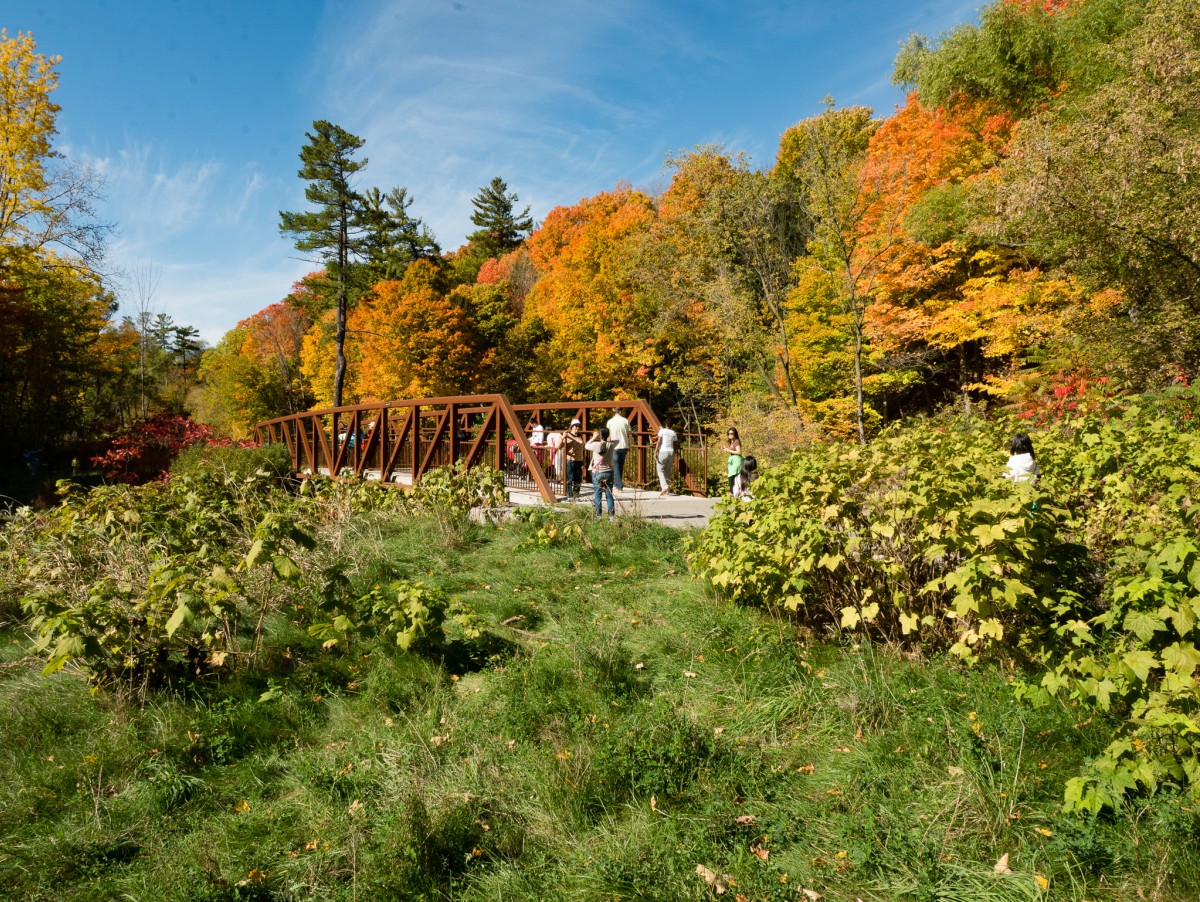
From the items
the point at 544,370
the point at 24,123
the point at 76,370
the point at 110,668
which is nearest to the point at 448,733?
the point at 110,668

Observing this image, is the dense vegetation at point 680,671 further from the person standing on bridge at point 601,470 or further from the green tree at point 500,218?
the green tree at point 500,218

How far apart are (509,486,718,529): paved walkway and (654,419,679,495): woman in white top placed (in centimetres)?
23

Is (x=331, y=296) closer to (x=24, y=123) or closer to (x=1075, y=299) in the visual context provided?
(x=24, y=123)

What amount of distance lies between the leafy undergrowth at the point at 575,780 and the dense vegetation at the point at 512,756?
0.01m

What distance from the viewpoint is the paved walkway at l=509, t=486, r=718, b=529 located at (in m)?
7.92

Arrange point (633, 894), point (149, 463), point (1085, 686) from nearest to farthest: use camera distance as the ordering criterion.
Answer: point (633, 894), point (1085, 686), point (149, 463)

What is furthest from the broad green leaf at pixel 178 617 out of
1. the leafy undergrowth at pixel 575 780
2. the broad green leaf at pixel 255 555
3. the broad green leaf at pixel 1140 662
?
the broad green leaf at pixel 1140 662

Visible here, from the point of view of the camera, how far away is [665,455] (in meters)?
10.6

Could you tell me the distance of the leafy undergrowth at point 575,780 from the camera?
2.32m

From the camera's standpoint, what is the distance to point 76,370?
82.8 ft

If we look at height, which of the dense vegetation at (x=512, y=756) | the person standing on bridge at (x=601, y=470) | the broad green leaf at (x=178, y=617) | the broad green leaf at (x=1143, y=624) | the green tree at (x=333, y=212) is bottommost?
the dense vegetation at (x=512, y=756)

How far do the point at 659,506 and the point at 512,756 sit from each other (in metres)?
6.41

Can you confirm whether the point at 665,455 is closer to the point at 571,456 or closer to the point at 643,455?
the point at 643,455

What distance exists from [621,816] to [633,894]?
0.50 m
